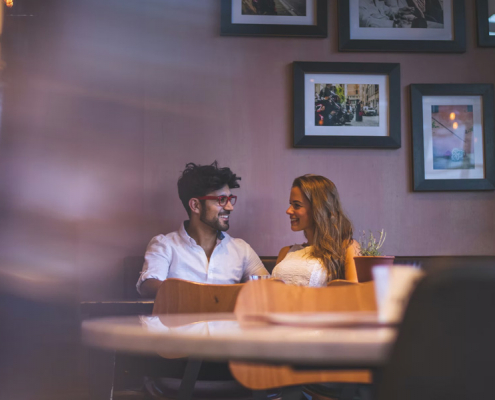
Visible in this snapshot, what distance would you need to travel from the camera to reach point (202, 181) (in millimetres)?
2609

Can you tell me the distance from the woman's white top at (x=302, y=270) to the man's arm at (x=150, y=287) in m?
0.59

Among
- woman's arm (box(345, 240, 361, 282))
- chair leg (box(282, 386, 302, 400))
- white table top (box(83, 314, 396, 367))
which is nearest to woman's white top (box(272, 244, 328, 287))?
woman's arm (box(345, 240, 361, 282))

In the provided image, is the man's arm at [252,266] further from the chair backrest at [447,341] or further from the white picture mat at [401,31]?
the chair backrest at [447,341]

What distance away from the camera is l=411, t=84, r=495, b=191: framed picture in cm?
284

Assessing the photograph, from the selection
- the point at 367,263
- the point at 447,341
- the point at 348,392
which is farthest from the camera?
the point at 367,263

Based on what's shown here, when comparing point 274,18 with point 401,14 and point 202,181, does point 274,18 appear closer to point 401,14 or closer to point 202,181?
point 401,14

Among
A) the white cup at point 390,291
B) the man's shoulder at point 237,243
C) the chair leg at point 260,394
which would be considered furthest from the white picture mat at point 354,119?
the chair leg at point 260,394

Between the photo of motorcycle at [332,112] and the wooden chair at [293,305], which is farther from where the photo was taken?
the photo of motorcycle at [332,112]

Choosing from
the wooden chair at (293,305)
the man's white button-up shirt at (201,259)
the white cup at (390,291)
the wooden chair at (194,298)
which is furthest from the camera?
the man's white button-up shirt at (201,259)

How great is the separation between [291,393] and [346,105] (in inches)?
82.0

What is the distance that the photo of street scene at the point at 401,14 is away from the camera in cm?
289

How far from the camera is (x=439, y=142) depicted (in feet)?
9.39

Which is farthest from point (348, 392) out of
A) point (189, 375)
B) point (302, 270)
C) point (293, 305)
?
point (302, 270)

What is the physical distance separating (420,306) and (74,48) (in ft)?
9.00
